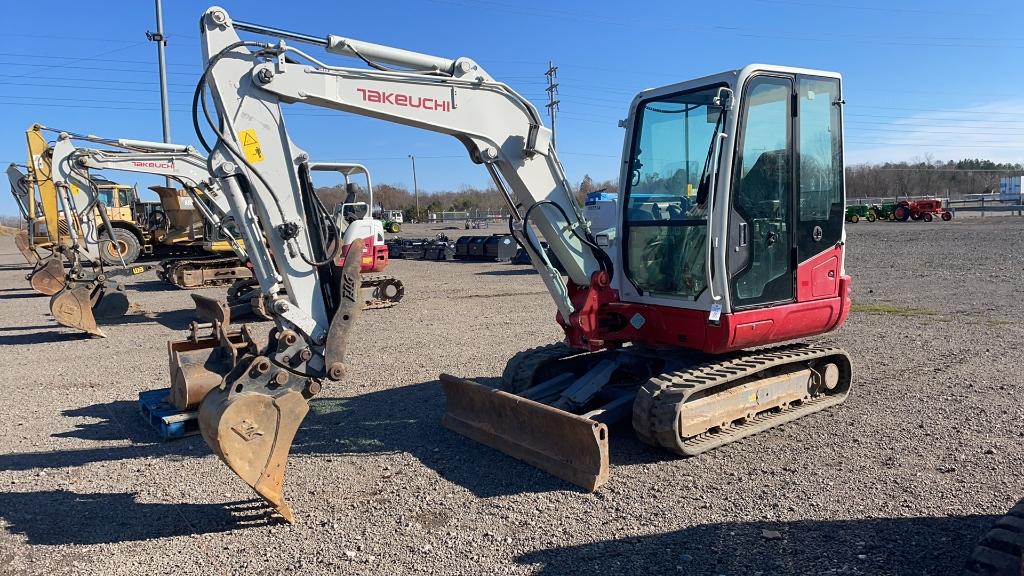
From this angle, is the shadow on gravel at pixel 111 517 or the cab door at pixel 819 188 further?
the cab door at pixel 819 188

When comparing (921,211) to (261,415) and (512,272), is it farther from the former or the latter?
(261,415)

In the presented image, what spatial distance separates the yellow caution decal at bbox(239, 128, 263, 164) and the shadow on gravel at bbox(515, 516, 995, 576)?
2969mm

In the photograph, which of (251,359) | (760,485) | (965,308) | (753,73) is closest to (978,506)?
(760,485)

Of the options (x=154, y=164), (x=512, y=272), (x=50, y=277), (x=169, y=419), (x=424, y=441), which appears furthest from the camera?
(x=512, y=272)

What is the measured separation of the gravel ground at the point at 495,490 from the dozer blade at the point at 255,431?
35cm

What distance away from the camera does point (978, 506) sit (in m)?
4.35

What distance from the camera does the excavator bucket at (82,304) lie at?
37.5 ft

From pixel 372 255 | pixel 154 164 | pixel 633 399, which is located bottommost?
pixel 633 399

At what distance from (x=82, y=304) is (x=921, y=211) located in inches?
1604

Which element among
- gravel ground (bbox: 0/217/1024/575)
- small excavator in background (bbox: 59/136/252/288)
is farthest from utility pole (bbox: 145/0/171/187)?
gravel ground (bbox: 0/217/1024/575)

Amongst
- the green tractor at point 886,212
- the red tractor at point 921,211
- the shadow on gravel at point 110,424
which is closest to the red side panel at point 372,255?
the shadow on gravel at point 110,424

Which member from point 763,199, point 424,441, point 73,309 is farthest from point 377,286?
point 763,199

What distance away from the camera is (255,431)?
4250 mm

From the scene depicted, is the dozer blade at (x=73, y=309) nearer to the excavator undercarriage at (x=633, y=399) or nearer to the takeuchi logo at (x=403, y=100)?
the excavator undercarriage at (x=633, y=399)
